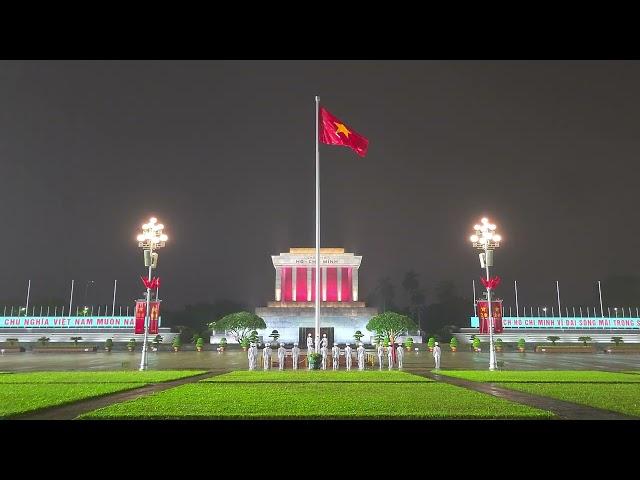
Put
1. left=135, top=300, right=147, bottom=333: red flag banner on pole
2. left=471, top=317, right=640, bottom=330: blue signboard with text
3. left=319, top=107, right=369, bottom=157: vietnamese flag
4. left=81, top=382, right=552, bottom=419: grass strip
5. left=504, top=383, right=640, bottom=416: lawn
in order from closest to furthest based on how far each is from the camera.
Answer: left=81, top=382, right=552, bottom=419: grass strip
left=504, top=383, right=640, bottom=416: lawn
left=319, top=107, right=369, bottom=157: vietnamese flag
left=135, top=300, right=147, bottom=333: red flag banner on pole
left=471, top=317, right=640, bottom=330: blue signboard with text

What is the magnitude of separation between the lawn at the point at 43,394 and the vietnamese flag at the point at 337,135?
1428cm

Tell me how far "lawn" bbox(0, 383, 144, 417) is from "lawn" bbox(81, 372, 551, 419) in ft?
5.15

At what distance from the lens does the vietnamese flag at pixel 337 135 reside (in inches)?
879

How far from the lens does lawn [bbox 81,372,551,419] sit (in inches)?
317

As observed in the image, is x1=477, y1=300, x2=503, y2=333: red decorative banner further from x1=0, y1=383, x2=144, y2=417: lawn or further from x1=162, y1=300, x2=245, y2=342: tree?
x1=162, y1=300, x2=245, y2=342: tree

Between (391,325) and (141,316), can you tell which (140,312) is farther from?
(391,325)

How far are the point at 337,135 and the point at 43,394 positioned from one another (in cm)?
1648

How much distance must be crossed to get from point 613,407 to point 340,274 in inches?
2143

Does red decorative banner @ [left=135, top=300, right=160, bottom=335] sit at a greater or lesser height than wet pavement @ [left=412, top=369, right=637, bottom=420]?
greater

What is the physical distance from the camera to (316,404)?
9398 mm

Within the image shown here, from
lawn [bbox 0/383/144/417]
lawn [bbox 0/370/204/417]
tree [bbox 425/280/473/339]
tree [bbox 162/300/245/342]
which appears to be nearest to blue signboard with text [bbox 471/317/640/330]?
tree [bbox 425/280/473/339]
